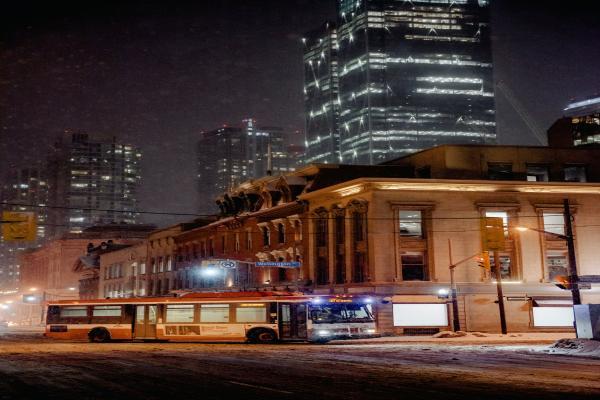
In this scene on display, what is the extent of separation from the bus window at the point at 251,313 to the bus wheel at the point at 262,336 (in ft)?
2.03

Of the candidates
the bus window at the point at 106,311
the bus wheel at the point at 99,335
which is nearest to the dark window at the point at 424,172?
the bus window at the point at 106,311

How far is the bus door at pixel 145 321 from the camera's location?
40.2 m

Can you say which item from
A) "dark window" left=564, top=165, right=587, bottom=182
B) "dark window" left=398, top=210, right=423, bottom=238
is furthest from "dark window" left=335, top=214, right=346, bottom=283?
"dark window" left=564, top=165, right=587, bottom=182

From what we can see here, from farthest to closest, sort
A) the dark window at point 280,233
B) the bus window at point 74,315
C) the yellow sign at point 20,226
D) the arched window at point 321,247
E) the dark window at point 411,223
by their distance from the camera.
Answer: the dark window at point 280,233 < the arched window at point 321,247 < the dark window at point 411,223 < the bus window at point 74,315 < the yellow sign at point 20,226

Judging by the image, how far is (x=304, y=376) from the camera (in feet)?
58.6

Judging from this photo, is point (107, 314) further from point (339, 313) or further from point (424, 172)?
point (424, 172)

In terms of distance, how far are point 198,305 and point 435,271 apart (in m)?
16.5

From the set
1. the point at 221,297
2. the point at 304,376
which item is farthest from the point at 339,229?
the point at 304,376

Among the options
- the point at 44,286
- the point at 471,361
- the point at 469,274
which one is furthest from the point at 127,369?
the point at 44,286

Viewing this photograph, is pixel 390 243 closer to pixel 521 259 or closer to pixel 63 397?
pixel 521 259

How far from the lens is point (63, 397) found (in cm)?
1377

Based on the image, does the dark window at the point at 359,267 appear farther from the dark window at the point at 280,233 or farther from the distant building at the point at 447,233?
the dark window at the point at 280,233

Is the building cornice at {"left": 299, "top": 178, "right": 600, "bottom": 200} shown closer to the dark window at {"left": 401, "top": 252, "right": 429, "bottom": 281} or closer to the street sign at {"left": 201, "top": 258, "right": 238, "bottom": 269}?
the dark window at {"left": 401, "top": 252, "right": 429, "bottom": 281}

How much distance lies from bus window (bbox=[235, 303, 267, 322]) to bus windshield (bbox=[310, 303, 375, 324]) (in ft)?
9.57
